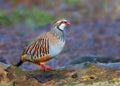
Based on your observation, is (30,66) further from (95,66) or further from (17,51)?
(95,66)

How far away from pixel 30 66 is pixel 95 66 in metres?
3.75

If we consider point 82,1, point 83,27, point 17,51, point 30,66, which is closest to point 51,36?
point 30,66

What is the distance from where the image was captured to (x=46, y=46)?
322 inches

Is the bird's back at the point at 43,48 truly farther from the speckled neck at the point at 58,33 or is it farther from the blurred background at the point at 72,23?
the blurred background at the point at 72,23

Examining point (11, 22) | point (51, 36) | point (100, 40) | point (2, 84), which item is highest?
point (11, 22)

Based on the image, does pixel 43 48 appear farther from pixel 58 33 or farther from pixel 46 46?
pixel 58 33

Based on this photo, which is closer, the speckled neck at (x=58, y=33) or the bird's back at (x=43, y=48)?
the bird's back at (x=43, y=48)

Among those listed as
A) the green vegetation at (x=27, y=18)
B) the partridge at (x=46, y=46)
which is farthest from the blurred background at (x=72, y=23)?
the partridge at (x=46, y=46)

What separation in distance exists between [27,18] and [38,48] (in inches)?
437

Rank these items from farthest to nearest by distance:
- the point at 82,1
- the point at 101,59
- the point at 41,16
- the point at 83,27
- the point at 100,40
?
the point at 82,1 → the point at 41,16 → the point at 83,27 → the point at 100,40 → the point at 101,59

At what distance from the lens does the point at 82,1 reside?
2098cm

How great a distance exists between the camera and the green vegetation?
1862cm

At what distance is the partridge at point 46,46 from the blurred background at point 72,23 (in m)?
3.97

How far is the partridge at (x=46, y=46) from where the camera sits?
26.6 ft
